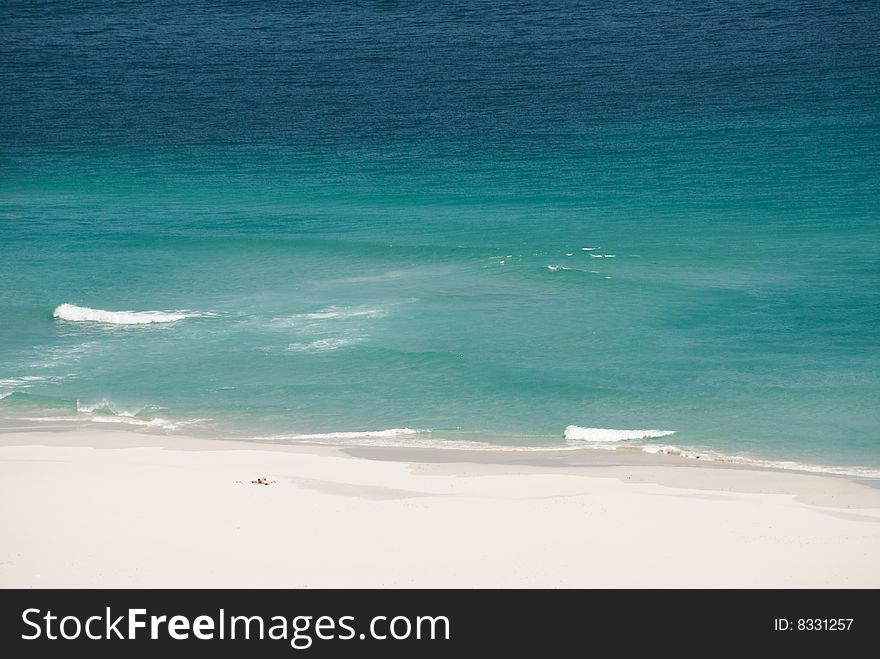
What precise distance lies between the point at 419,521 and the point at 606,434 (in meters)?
7.10

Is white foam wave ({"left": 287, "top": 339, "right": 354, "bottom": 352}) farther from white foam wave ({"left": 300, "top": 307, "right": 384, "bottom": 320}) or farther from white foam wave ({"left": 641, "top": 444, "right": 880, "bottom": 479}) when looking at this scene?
white foam wave ({"left": 641, "top": 444, "right": 880, "bottom": 479})

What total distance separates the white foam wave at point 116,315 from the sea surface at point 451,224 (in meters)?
0.09

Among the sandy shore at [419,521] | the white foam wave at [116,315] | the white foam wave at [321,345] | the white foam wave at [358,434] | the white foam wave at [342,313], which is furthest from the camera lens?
the white foam wave at [116,315]

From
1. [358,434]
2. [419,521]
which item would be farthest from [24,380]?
[419,521]

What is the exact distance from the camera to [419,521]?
57.0ft

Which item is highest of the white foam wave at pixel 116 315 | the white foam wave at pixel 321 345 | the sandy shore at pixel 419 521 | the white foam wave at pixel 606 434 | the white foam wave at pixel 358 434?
the white foam wave at pixel 116 315

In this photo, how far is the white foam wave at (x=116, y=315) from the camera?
31.9m

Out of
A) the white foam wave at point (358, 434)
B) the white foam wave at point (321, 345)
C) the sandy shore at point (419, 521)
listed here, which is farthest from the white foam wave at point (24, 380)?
the white foam wave at point (358, 434)

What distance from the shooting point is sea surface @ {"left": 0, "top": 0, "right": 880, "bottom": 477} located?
25.8 m

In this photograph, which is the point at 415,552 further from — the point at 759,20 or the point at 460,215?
the point at 759,20

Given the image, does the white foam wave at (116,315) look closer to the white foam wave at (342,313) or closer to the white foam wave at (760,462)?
the white foam wave at (342,313)

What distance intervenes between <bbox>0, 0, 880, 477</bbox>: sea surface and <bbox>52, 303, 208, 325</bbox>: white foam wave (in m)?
0.09

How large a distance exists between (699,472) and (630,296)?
13.2 meters

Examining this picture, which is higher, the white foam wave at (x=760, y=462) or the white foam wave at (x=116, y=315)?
the white foam wave at (x=116, y=315)
